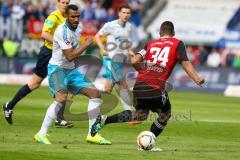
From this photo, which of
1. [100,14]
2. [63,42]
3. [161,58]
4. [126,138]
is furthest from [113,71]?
[100,14]

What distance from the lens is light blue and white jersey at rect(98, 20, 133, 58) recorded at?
1967 cm

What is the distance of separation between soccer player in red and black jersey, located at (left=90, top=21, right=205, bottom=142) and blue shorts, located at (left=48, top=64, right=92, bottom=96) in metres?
1.14

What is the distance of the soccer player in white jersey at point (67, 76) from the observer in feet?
43.4

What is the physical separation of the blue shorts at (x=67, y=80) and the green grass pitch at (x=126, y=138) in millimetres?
910

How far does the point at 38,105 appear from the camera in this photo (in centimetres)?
2120

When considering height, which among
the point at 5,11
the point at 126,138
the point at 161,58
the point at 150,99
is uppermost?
the point at 161,58

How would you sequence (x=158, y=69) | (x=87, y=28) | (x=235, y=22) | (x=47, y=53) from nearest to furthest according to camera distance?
1. (x=158, y=69)
2. (x=47, y=53)
3. (x=87, y=28)
4. (x=235, y=22)

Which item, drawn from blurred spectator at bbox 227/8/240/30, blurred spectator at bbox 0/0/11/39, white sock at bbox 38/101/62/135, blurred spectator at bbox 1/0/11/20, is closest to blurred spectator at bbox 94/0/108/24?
blurred spectator at bbox 1/0/11/20

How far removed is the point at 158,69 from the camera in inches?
511

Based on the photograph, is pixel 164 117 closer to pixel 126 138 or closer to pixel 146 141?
pixel 146 141

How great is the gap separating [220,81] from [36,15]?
918cm

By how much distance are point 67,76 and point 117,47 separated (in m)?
6.12

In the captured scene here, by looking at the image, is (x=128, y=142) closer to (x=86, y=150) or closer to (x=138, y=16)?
(x=86, y=150)

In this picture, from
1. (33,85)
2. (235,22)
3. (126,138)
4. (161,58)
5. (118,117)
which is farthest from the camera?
(235,22)
